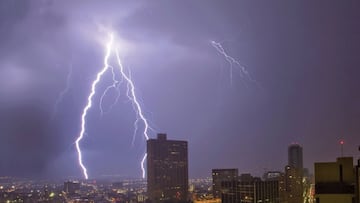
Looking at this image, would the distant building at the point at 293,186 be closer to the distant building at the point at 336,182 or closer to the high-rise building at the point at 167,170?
the high-rise building at the point at 167,170

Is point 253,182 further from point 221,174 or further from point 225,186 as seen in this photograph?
point 221,174

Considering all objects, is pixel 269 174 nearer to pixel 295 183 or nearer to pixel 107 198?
pixel 295 183

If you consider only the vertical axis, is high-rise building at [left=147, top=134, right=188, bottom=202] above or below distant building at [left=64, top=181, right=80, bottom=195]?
above

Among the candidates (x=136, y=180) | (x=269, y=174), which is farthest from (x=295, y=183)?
(x=136, y=180)

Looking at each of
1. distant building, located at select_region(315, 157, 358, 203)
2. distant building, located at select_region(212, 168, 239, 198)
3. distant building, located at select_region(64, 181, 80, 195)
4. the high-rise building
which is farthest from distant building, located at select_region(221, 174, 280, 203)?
distant building, located at select_region(315, 157, 358, 203)

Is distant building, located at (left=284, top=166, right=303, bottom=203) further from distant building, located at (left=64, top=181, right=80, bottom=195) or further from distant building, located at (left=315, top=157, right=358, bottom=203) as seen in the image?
distant building, located at (left=315, top=157, right=358, bottom=203)

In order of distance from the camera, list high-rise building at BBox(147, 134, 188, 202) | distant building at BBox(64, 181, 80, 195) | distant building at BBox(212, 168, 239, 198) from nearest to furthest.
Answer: high-rise building at BBox(147, 134, 188, 202) → distant building at BBox(212, 168, 239, 198) → distant building at BBox(64, 181, 80, 195)
